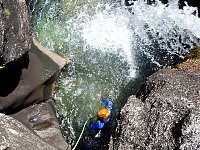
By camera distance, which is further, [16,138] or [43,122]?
A: [43,122]

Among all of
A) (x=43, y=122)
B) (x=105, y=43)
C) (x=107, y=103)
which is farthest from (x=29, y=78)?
(x=105, y=43)

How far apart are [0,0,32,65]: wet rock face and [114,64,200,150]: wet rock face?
211 cm

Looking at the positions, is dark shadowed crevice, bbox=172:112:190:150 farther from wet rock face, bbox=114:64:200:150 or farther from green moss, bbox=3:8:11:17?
green moss, bbox=3:8:11:17

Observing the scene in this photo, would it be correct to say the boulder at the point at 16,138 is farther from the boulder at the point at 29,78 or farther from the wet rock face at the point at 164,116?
the wet rock face at the point at 164,116

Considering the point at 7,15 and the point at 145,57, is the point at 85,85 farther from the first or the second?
the point at 7,15

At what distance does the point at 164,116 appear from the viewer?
15.6ft

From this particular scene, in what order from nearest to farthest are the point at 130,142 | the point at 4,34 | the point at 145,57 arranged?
the point at 130,142, the point at 4,34, the point at 145,57

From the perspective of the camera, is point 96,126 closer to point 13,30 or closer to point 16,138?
point 16,138

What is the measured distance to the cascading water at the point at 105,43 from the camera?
7.89 meters

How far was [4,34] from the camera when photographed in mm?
5562

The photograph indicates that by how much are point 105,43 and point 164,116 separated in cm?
414

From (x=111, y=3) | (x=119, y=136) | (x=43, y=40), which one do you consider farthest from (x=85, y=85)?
(x=119, y=136)

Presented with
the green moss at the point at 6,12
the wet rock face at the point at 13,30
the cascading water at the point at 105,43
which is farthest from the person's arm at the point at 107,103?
the green moss at the point at 6,12

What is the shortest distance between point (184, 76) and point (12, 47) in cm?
289
